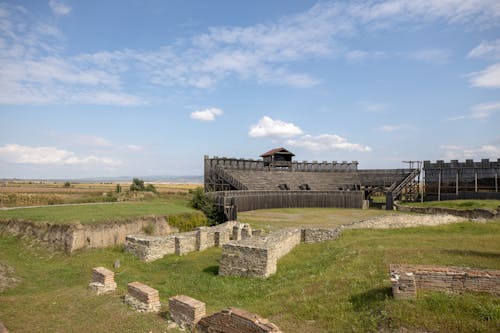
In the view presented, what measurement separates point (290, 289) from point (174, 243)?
1078 centimetres

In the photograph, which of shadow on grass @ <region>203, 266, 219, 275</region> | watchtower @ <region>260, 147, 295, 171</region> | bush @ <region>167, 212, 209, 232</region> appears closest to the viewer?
shadow on grass @ <region>203, 266, 219, 275</region>

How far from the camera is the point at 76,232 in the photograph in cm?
2027

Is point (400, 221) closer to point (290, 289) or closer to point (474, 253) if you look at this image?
point (474, 253)

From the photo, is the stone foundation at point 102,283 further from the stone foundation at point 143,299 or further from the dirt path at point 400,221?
the dirt path at point 400,221

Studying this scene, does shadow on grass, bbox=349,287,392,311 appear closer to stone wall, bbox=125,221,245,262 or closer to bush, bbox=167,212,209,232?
stone wall, bbox=125,221,245,262

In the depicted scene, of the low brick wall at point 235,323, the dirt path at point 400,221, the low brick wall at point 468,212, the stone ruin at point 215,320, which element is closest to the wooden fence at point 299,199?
the low brick wall at point 468,212

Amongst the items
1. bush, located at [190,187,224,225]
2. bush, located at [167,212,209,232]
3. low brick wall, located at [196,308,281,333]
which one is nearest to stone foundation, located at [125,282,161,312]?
low brick wall, located at [196,308,281,333]

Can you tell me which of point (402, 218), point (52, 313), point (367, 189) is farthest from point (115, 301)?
point (367, 189)

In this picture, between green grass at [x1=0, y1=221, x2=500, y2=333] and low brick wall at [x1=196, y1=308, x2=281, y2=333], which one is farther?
green grass at [x1=0, y1=221, x2=500, y2=333]

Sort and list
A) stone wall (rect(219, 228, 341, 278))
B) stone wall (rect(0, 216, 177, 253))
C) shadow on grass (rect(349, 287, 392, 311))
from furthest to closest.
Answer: stone wall (rect(0, 216, 177, 253))
stone wall (rect(219, 228, 341, 278))
shadow on grass (rect(349, 287, 392, 311))

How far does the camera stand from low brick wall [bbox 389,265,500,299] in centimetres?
861

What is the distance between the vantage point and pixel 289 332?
28.6 ft

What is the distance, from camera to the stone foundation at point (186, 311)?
365 inches

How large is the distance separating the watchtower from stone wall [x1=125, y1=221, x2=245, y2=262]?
94.1ft
